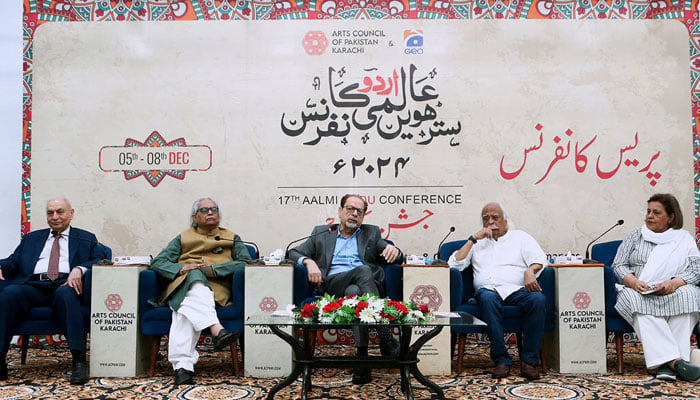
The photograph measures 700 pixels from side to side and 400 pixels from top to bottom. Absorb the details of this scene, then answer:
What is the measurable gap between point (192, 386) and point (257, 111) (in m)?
2.38

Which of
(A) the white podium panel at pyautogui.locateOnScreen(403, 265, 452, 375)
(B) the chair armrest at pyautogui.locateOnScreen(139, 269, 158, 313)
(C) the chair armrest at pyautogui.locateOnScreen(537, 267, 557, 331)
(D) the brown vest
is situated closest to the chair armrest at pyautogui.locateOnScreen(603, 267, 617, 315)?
(C) the chair armrest at pyautogui.locateOnScreen(537, 267, 557, 331)

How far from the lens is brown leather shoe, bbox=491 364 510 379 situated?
4035 mm

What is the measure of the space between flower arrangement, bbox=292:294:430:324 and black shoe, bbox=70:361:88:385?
1.46 m

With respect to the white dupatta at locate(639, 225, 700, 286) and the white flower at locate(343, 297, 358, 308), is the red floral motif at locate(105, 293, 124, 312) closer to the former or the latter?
the white flower at locate(343, 297, 358, 308)

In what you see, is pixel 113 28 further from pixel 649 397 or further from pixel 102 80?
pixel 649 397

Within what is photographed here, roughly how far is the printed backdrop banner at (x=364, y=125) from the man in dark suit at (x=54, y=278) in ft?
2.73

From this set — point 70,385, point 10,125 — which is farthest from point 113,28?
point 70,385

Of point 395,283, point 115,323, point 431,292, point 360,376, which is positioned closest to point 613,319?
point 431,292

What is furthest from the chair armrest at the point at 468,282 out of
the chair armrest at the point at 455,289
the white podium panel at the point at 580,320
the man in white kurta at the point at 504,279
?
the white podium panel at the point at 580,320

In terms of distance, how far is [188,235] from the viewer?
4602mm

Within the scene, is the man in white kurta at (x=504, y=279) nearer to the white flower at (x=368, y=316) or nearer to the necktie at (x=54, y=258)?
the white flower at (x=368, y=316)

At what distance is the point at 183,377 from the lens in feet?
12.9

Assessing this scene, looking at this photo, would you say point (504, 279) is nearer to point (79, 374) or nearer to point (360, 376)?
point (360, 376)

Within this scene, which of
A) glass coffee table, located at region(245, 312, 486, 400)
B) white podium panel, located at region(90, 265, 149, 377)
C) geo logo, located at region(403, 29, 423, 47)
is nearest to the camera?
glass coffee table, located at region(245, 312, 486, 400)
